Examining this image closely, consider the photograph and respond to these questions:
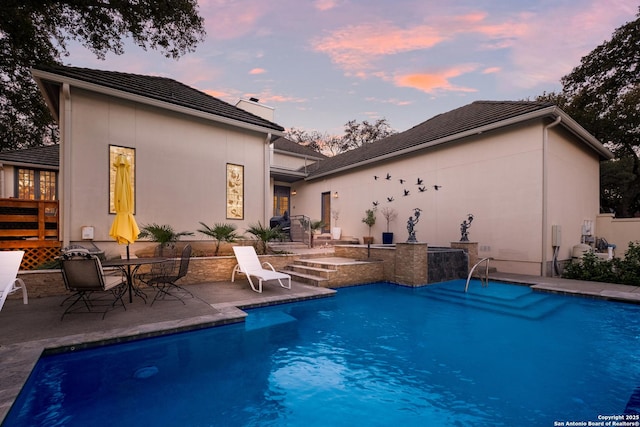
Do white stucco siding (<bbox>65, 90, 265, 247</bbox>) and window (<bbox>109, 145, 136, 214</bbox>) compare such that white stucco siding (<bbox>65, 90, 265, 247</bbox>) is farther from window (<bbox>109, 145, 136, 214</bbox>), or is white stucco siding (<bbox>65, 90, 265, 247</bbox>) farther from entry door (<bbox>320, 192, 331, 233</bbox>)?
entry door (<bbox>320, 192, 331, 233</bbox>)

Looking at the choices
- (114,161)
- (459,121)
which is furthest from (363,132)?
(114,161)

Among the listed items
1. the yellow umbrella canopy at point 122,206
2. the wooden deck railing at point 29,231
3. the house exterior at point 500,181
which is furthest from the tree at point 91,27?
the house exterior at point 500,181

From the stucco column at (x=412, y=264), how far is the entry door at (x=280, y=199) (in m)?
11.7

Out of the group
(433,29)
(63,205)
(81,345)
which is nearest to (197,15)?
(63,205)

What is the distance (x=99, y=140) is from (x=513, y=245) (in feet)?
43.7

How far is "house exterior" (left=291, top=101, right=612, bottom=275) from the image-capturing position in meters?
9.23

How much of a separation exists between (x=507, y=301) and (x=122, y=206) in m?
8.91

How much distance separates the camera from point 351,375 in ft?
11.5

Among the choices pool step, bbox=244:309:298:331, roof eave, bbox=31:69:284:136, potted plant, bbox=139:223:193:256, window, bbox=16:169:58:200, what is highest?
roof eave, bbox=31:69:284:136

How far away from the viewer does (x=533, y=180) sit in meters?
9.22

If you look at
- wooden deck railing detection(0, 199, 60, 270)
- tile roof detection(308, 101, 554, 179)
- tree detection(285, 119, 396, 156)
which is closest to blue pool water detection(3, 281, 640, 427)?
wooden deck railing detection(0, 199, 60, 270)

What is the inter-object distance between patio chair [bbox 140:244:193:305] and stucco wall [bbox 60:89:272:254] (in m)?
2.27

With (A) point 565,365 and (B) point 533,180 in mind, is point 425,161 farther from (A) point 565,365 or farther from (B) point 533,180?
(A) point 565,365

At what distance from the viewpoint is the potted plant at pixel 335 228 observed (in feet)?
54.1
